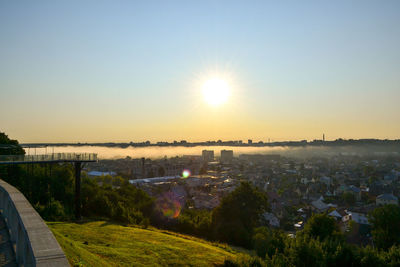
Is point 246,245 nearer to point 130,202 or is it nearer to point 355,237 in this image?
point 130,202

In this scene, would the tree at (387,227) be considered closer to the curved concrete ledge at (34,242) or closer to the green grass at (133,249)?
the green grass at (133,249)

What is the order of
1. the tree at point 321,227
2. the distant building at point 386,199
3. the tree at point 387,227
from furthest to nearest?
1. the distant building at point 386,199
2. the tree at point 387,227
3. the tree at point 321,227

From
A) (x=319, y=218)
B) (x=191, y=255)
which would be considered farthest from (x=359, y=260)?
(x=319, y=218)

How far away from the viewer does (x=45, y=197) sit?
99.5 feet

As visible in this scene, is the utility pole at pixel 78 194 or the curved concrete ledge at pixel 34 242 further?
the utility pole at pixel 78 194

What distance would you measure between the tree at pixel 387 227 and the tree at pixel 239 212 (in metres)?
13.5

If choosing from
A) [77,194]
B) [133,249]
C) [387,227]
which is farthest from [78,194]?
[387,227]

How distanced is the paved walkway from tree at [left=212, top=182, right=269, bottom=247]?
29.4 m

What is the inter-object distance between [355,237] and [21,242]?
6308 centimetres

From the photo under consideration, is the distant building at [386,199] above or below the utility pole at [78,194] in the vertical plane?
below

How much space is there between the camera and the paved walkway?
684 cm

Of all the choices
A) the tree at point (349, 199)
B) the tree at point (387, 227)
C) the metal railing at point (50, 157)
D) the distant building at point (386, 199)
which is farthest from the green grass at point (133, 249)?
the tree at point (349, 199)

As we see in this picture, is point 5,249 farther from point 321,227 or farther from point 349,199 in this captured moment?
point 349,199

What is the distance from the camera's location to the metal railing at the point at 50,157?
1038 inches
